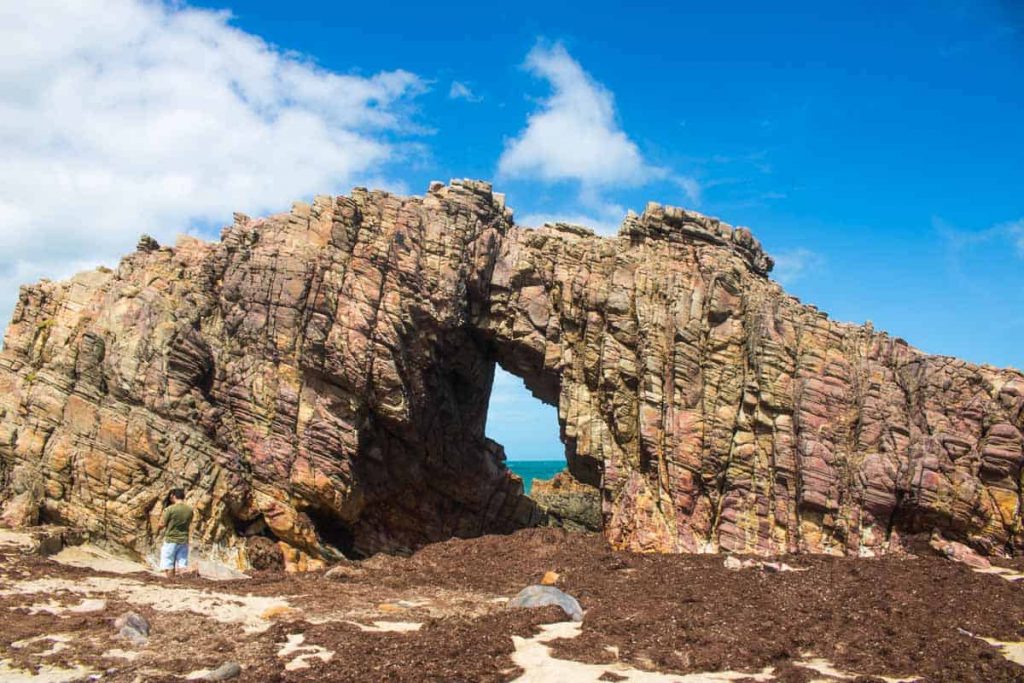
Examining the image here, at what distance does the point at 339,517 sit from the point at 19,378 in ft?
43.2

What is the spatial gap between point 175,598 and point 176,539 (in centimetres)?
491

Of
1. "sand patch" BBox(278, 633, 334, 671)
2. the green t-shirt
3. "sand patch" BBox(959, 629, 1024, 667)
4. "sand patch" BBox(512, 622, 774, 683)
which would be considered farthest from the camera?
the green t-shirt

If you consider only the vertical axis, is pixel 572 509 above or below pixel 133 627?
above

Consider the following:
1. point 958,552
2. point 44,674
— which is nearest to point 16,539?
point 44,674

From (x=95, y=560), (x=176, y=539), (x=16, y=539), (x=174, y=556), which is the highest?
(x=176, y=539)

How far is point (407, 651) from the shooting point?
55.4 feet

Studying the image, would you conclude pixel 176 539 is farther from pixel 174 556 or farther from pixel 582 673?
pixel 582 673

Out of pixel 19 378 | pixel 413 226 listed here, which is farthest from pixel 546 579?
pixel 19 378

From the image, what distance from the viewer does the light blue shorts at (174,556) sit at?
25078mm

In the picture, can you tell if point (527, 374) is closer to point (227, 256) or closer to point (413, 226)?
point (413, 226)

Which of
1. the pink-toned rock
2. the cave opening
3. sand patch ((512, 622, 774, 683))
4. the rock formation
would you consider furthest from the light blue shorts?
the pink-toned rock

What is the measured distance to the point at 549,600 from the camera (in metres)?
21.4

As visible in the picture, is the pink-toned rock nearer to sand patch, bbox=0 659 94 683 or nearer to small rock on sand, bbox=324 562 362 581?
small rock on sand, bbox=324 562 362 581

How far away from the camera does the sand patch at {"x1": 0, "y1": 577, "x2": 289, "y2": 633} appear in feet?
64.5
